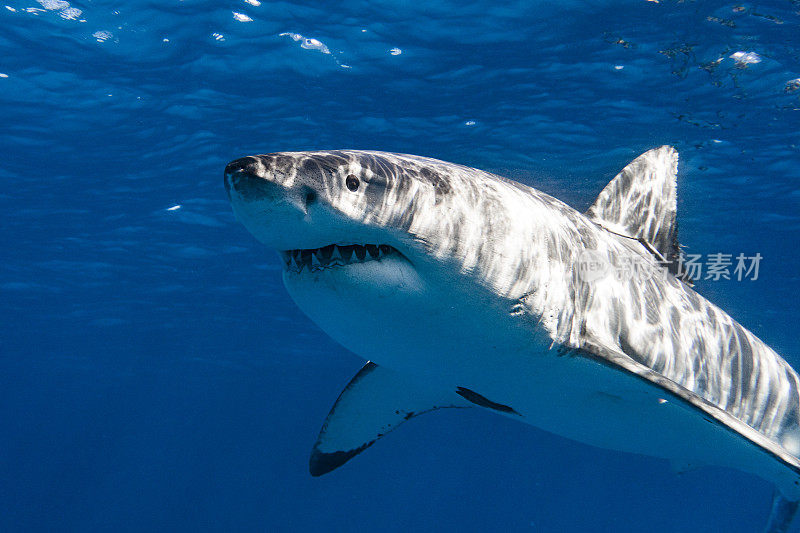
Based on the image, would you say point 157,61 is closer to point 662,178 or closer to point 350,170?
point 662,178

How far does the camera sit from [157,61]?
35.0 ft

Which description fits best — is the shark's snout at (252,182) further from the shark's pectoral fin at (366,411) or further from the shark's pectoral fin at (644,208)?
the shark's pectoral fin at (644,208)

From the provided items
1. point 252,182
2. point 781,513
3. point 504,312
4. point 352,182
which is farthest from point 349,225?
point 781,513

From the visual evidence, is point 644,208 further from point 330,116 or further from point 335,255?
point 330,116

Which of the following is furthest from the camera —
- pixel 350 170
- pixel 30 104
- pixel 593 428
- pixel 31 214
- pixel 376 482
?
pixel 376 482

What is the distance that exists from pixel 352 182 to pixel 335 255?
0.34 m

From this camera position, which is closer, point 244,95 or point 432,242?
point 432,242

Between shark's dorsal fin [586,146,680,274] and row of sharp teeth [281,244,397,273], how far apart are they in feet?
10.5

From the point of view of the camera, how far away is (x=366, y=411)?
5059mm

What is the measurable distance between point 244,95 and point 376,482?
18210 centimetres

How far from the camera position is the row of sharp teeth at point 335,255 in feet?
8.10

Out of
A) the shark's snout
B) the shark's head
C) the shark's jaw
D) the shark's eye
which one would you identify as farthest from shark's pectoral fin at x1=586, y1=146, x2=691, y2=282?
the shark's snout

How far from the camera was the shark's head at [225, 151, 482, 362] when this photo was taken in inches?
83.6

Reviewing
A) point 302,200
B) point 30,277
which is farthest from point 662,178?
point 30,277
